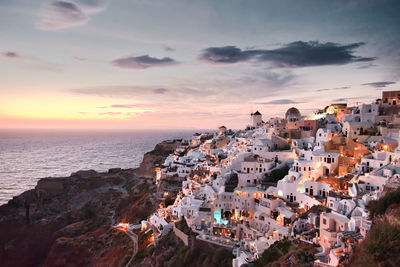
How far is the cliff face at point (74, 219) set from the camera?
143 feet

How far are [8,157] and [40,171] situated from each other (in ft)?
161

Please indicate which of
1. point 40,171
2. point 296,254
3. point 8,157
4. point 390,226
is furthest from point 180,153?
point 8,157

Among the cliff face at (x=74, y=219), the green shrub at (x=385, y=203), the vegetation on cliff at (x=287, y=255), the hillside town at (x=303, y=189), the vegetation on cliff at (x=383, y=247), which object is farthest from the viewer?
the cliff face at (x=74, y=219)

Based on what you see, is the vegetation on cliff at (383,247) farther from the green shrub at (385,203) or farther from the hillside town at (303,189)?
the green shrub at (385,203)

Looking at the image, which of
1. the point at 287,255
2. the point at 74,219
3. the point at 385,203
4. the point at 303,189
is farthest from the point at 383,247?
the point at 74,219

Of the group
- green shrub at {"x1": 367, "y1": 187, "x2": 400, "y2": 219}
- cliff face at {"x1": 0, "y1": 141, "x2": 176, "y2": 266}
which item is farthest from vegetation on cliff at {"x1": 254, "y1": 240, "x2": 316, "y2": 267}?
cliff face at {"x1": 0, "y1": 141, "x2": 176, "y2": 266}

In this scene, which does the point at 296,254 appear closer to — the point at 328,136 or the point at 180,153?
the point at 328,136

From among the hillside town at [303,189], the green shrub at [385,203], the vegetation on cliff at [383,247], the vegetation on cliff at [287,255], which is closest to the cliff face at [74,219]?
the hillside town at [303,189]

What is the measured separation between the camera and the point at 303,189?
28.3m

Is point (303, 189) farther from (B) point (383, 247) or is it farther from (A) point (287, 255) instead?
(B) point (383, 247)

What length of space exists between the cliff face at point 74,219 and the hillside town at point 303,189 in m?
10.3

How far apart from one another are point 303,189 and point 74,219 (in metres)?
49.8

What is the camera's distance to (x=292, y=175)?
29094 millimetres

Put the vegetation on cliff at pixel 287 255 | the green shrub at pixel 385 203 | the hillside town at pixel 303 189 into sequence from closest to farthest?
the green shrub at pixel 385 203 → the vegetation on cliff at pixel 287 255 → the hillside town at pixel 303 189
